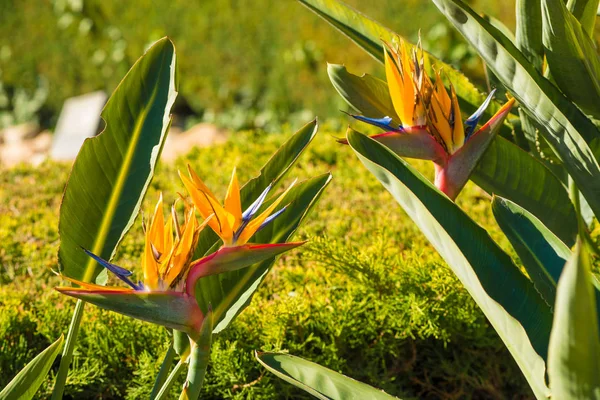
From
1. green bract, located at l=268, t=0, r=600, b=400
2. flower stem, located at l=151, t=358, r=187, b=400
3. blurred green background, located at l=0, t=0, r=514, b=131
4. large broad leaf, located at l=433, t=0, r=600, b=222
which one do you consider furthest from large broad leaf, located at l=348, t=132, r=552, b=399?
blurred green background, located at l=0, t=0, r=514, b=131

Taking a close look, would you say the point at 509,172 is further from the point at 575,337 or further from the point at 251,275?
the point at 575,337

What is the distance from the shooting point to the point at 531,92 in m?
1.23

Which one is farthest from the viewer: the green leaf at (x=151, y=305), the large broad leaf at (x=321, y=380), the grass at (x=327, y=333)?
the grass at (x=327, y=333)

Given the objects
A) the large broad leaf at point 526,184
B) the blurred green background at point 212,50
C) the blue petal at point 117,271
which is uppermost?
the blurred green background at point 212,50

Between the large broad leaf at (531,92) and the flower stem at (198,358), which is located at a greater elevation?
the large broad leaf at (531,92)

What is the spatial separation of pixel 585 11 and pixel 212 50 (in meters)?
4.15

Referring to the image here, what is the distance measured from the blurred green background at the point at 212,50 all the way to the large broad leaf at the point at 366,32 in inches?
99.7

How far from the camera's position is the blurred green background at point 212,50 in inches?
178

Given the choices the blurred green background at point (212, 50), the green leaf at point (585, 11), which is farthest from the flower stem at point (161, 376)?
the blurred green background at point (212, 50)

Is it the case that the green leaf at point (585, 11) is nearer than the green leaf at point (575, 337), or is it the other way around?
the green leaf at point (575, 337)

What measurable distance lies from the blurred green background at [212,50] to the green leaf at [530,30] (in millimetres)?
2612

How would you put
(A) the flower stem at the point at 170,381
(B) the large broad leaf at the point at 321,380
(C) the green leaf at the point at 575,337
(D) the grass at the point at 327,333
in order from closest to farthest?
1. (C) the green leaf at the point at 575,337
2. (B) the large broad leaf at the point at 321,380
3. (A) the flower stem at the point at 170,381
4. (D) the grass at the point at 327,333

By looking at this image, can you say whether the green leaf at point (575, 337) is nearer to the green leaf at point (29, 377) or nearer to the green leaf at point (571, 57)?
the green leaf at point (571, 57)

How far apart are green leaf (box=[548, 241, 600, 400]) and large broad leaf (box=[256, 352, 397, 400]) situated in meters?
0.34
